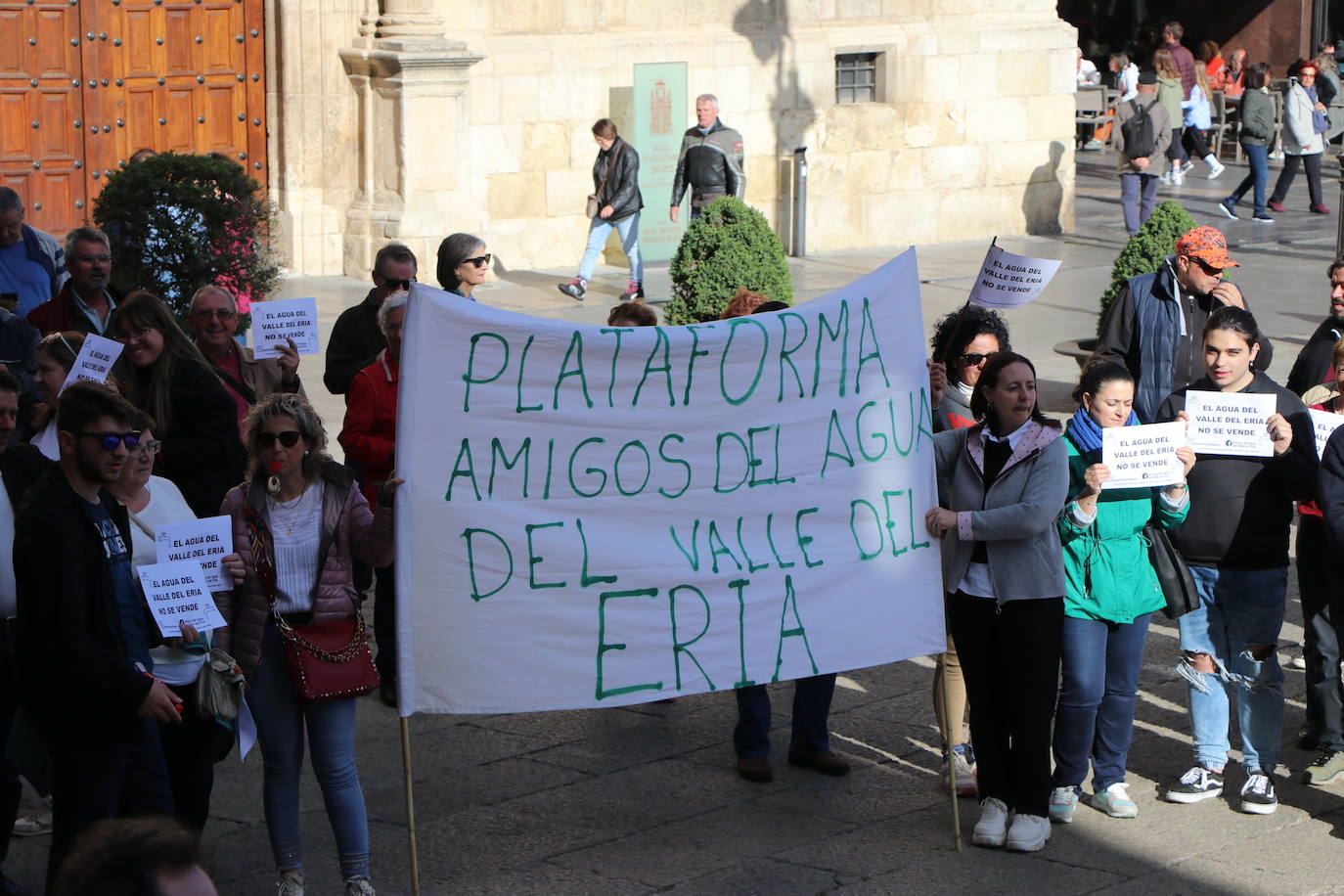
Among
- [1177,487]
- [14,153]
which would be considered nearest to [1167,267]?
[1177,487]

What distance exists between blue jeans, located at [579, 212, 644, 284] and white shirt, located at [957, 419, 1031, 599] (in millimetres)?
10387

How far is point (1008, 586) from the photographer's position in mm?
5734

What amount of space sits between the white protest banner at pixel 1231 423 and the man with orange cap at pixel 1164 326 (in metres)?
1.65

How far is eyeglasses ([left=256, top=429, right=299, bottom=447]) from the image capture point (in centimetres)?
530

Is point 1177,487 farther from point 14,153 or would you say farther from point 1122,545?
point 14,153

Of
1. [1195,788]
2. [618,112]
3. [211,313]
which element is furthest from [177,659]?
[618,112]

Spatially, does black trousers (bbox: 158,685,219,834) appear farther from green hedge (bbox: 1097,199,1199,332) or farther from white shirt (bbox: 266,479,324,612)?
green hedge (bbox: 1097,199,1199,332)

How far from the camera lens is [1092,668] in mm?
5980

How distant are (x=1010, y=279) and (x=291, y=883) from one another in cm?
347

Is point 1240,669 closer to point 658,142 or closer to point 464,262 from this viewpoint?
point 464,262

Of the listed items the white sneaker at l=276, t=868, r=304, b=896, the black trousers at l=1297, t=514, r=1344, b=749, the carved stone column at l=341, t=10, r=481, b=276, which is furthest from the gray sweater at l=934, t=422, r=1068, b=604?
the carved stone column at l=341, t=10, r=481, b=276

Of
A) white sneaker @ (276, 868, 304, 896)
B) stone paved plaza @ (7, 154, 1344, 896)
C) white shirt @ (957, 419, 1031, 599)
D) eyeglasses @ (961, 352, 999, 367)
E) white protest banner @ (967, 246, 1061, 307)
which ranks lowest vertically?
stone paved plaza @ (7, 154, 1344, 896)

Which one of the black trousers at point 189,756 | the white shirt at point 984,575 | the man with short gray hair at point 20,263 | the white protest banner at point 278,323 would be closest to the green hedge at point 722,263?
the man with short gray hair at point 20,263

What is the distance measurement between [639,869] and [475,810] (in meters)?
0.75
